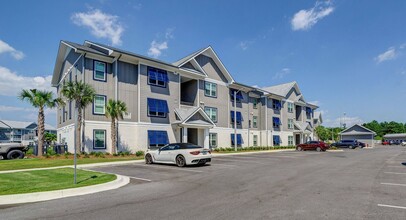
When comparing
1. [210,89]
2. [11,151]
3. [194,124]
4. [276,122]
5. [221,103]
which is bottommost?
[11,151]

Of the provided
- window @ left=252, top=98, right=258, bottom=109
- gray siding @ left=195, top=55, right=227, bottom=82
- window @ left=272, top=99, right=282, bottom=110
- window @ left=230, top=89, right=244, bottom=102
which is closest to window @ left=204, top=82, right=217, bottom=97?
gray siding @ left=195, top=55, right=227, bottom=82

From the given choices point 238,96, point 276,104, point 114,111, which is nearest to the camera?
point 114,111

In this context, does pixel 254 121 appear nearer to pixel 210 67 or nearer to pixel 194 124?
pixel 210 67

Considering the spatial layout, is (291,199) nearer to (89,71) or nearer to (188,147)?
(188,147)

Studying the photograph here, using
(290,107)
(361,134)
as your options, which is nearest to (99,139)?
(290,107)

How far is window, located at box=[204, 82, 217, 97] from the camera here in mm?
32350

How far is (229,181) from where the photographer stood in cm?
1068

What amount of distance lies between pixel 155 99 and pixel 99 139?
6588 mm

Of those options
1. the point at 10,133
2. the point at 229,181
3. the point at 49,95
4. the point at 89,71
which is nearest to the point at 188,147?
the point at 229,181

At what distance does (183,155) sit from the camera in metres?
15.5

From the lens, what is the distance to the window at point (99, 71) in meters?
23.1

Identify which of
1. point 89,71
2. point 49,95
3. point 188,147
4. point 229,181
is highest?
point 89,71

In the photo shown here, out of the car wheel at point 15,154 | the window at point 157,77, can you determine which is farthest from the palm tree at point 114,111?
the car wheel at point 15,154

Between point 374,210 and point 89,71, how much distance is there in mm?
22344
